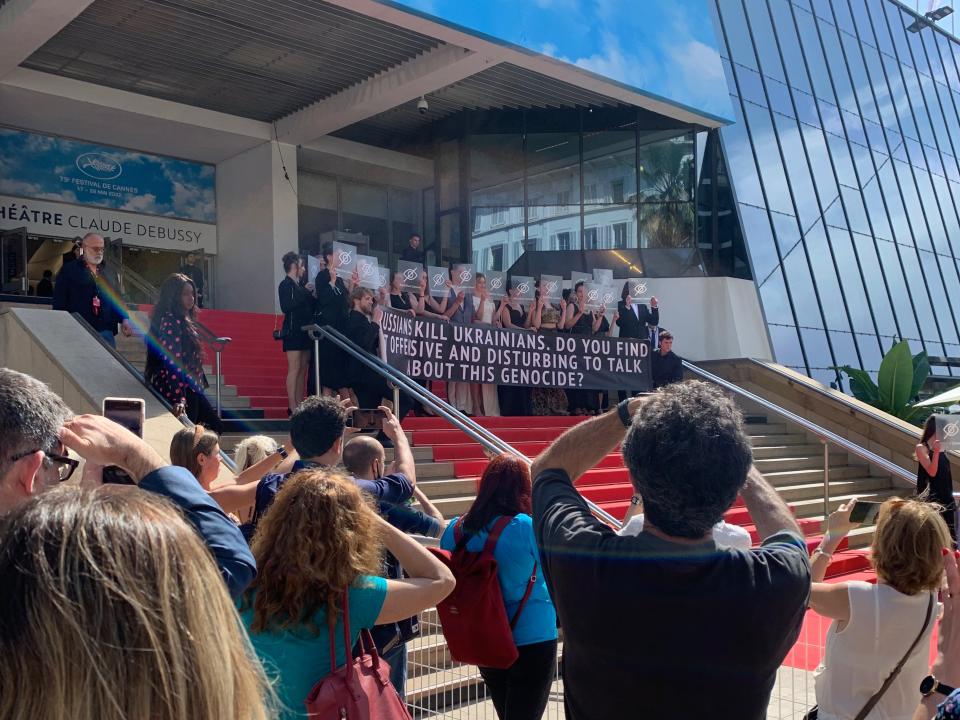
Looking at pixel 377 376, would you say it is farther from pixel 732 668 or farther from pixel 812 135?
pixel 812 135

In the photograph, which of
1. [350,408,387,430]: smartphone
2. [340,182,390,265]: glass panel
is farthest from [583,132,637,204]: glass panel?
[350,408,387,430]: smartphone

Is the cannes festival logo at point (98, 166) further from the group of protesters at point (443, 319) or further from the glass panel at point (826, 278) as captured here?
the glass panel at point (826, 278)

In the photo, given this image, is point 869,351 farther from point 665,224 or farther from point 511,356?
point 511,356

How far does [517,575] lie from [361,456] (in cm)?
81

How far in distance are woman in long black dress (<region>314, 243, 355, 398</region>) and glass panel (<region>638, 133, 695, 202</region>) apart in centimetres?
1118

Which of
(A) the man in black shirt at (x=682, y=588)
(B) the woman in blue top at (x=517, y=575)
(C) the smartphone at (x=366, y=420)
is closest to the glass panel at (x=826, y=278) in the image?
(C) the smartphone at (x=366, y=420)

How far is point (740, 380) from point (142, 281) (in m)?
11.4

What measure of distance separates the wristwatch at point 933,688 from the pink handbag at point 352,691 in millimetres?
1518

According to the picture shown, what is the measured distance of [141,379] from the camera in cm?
842

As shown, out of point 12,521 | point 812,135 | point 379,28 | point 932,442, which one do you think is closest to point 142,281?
point 379,28

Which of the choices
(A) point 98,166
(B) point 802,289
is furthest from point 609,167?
(A) point 98,166

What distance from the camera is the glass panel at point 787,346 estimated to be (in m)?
20.6

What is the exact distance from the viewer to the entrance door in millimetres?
16094

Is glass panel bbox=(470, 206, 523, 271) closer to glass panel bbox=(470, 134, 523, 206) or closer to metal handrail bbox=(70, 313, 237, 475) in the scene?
glass panel bbox=(470, 134, 523, 206)
